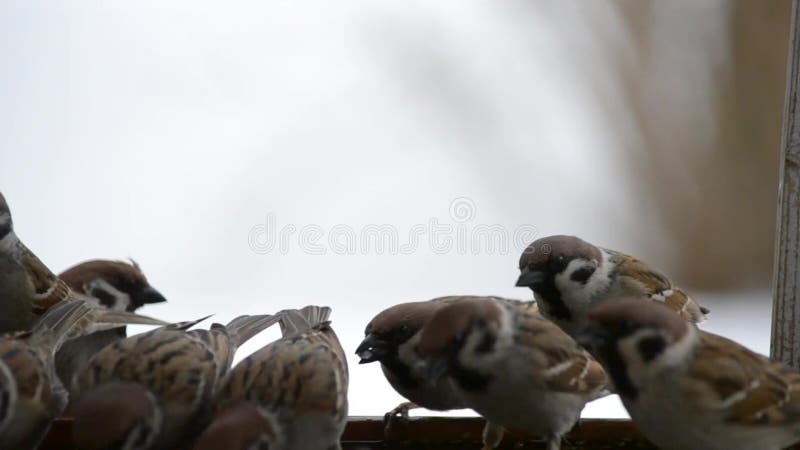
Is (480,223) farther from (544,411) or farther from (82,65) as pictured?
(544,411)

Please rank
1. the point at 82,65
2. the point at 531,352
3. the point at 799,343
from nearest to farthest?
the point at 531,352 → the point at 799,343 → the point at 82,65

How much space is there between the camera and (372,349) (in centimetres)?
289

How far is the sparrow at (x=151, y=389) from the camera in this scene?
2572mm

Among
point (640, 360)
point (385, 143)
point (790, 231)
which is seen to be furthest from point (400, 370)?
point (385, 143)

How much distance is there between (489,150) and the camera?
5.17 meters

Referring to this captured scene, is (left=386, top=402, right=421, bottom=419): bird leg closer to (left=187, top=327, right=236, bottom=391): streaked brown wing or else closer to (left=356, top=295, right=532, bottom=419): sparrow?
(left=356, top=295, right=532, bottom=419): sparrow

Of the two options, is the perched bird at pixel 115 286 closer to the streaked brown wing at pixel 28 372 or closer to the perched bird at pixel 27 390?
the perched bird at pixel 27 390

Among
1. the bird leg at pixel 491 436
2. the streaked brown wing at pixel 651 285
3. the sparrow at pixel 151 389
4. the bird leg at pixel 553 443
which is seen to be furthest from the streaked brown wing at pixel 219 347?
the streaked brown wing at pixel 651 285

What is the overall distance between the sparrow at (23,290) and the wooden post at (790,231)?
1597mm

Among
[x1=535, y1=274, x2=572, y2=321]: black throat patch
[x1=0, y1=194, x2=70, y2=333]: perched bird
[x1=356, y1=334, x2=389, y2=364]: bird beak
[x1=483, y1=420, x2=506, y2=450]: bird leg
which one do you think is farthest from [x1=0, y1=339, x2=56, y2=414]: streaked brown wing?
[x1=535, y1=274, x2=572, y2=321]: black throat patch

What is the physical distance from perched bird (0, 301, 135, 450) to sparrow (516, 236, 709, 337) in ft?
3.46

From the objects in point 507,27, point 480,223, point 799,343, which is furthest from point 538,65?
point 799,343

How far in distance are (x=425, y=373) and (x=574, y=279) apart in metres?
0.75

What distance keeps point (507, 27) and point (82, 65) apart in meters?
1.85
